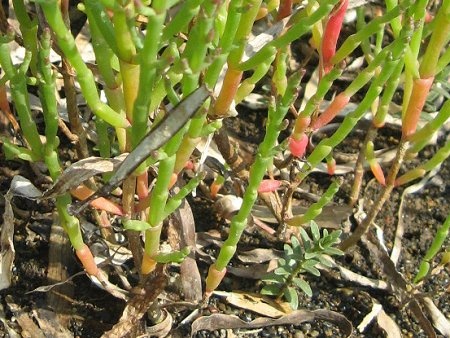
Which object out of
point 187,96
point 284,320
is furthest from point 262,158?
point 284,320

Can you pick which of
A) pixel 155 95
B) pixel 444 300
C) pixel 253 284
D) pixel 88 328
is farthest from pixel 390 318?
pixel 155 95

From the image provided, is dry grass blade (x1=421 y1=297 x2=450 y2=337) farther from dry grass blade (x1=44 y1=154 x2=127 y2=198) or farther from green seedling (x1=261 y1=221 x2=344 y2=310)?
dry grass blade (x1=44 y1=154 x2=127 y2=198)

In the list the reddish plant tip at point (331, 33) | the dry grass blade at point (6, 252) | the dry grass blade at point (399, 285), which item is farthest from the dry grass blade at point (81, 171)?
the dry grass blade at point (399, 285)

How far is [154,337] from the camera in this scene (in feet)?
4.75

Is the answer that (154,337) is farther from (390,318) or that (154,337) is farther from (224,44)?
(224,44)

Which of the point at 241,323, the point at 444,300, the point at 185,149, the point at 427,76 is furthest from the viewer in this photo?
the point at 444,300

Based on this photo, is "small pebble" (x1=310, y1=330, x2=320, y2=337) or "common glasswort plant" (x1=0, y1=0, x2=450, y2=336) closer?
"common glasswort plant" (x1=0, y1=0, x2=450, y2=336)

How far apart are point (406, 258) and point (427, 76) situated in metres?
0.48

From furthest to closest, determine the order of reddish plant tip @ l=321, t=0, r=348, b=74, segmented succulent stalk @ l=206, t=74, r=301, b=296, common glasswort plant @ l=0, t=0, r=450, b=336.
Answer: reddish plant tip @ l=321, t=0, r=348, b=74
segmented succulent stalk @ l=206, t=74, r=301, b=296
common glasswort plant @ l=0, t=0, r=450, b=336

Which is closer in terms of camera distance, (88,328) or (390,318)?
(88,328)

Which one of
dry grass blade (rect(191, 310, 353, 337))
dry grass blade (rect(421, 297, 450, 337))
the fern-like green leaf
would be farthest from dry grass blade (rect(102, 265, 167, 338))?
dry grass blade (rect(421, 297, 450, 337))

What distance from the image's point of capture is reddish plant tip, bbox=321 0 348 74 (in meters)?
1.24

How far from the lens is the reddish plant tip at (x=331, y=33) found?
4.08 feet

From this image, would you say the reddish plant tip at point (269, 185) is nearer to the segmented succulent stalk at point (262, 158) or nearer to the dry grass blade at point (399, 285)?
the segmented succulent stalk at point (262, 158)
